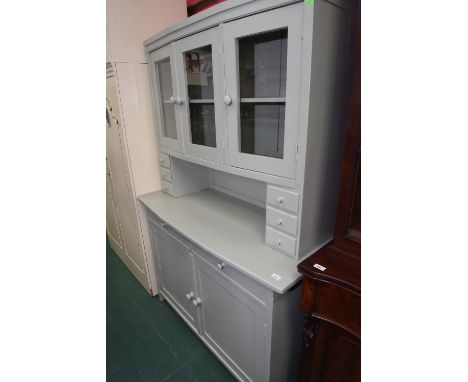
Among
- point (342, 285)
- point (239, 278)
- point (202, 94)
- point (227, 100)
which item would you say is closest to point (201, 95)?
point (202, 94)

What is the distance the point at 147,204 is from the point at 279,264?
42.3 inches

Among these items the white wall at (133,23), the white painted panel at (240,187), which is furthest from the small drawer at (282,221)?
the white wall at (133,23)

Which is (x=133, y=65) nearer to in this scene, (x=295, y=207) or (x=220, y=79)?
(x=220, y=79)

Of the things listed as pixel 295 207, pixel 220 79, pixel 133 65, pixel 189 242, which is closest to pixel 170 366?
pixel 189 242

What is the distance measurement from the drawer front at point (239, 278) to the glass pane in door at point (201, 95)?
1.95 ft

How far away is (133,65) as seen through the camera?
5.40 ft

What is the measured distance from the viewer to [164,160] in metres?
1.84

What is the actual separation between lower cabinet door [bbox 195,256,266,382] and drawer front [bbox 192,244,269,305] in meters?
0.02

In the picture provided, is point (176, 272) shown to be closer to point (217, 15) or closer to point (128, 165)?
point (128, 165)

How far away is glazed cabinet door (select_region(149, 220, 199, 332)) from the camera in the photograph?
158 cm

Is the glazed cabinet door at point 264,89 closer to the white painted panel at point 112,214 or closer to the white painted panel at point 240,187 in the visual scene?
the white painted panel at point 240,187

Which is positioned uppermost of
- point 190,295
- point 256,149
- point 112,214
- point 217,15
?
point 217,15

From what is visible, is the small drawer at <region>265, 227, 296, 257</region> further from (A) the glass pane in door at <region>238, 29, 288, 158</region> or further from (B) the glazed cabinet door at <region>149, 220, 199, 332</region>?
(B) the glazed cabinet door at <region>149, 220, 199, 332</region>

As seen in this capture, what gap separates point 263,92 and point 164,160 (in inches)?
38.6
